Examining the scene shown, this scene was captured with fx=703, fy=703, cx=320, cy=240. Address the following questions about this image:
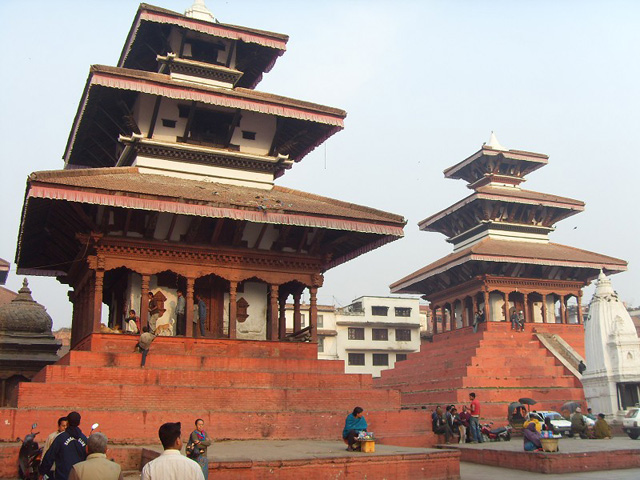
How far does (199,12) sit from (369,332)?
1533 inches

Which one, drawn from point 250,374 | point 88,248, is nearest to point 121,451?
point 250,374

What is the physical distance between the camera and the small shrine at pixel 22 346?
22.0 meters

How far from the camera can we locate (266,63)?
22.4 metres

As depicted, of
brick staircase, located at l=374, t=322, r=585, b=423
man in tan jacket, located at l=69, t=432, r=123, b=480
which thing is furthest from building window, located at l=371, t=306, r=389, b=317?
man in tan jacket, located at l=69, t=432, r=123, b=480

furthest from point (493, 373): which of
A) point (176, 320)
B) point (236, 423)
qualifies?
point (236, 423)

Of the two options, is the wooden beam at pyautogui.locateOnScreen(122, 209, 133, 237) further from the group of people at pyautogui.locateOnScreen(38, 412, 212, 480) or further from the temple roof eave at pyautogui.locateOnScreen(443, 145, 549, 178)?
the temple roof eave at pyautogui.locateOnScreen(443, 145, 549, 178)

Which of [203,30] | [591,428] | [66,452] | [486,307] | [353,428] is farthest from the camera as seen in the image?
[486,307]

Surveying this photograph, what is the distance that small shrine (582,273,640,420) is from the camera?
71.2 feet

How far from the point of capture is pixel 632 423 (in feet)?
Result: 61.7

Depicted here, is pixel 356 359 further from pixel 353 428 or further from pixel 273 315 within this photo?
pixel 353 428

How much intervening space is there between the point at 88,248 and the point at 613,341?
15.9 meters

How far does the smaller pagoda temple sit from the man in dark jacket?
79.3 feet

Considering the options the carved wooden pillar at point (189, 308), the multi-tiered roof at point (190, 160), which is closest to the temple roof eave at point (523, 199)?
the multi-tiered roof at point (190, 160)

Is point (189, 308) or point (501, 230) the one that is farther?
point (501, 230)
